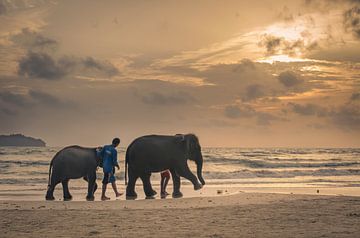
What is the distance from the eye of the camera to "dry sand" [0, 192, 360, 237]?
10.2 m

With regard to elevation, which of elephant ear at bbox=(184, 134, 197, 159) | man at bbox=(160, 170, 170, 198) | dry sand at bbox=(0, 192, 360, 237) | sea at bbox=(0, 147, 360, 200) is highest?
elephant ear at bbox=(184, 134, 197, 159)

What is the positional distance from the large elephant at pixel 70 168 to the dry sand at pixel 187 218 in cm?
244

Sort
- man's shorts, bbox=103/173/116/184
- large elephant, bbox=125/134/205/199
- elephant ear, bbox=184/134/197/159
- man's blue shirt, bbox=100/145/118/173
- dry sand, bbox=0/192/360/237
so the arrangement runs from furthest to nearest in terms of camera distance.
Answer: elephant ear, bbox=184/134/197/159 → large elephant, bbox=125/134/205/199 → man's blue shirt, bbox=100/145/118/173 → man's shorts, bbox=103/173/116/184 → dry sand, bbox=0/192/360/237

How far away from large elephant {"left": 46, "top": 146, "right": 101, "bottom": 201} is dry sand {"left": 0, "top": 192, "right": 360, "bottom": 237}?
8.01 ft

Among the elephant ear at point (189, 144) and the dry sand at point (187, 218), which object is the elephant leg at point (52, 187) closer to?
the dry sand at point (187, 218)

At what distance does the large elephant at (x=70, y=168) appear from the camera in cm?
1833

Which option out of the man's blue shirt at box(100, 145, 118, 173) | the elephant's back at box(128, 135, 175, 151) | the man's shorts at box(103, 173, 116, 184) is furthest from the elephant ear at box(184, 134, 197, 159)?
the man's shorts at box(103, 173, 116, 184)

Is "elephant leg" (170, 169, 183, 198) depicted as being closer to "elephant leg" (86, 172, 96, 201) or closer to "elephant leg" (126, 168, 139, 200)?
"elephant leg" (126, 168, 139, 200)

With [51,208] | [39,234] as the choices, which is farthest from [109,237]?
[51,208]

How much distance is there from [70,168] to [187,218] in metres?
7.57

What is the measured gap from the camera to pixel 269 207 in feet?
45.9

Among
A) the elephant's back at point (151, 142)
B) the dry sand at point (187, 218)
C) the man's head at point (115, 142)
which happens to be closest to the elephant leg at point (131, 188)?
the elephant's back at point (151, 142)

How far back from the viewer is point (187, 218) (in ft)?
39.4

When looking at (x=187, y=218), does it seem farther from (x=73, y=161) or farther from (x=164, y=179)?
(x=164, y=179)
